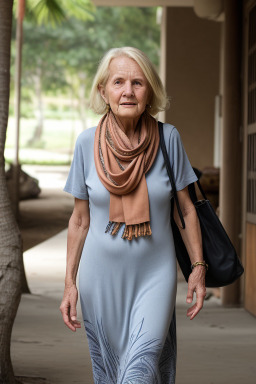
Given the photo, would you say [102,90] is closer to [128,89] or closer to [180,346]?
[128,89]

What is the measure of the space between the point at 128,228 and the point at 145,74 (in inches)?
24.2

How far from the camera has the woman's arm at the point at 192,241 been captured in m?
3.71

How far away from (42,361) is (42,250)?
350 inches

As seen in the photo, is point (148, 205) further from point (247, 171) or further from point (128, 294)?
point (247, 171)

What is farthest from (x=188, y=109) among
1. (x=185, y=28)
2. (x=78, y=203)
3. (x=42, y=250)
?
(x=78, y=203)

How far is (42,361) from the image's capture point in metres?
6.45

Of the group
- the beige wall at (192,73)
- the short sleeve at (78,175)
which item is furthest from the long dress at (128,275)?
the beige wall at (192,73)

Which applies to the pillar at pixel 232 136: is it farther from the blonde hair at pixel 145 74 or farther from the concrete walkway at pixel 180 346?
the blonde hair at pixel 145 74

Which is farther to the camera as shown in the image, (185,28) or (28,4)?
(28,4)

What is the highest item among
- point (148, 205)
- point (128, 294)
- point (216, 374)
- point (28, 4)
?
point (28, 4)

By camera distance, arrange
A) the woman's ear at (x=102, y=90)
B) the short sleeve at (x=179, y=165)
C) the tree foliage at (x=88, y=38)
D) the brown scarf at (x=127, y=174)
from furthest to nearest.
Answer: the tree foliage at (x=88, y=38)
the woman's ear at (x=102, y=90)
the short sleeve at (x=179, y=165)
the brown scarf at (x=127, y=174)

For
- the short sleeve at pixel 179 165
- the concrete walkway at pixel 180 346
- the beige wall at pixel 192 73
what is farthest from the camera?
the beige wall at pixel 192 73

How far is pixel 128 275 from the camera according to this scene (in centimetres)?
361

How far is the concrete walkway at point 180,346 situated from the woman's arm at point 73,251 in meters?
2.15
